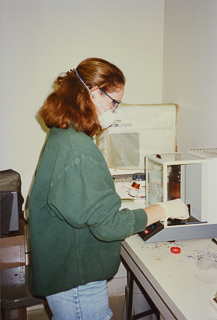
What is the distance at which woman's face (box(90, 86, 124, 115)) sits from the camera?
97cm

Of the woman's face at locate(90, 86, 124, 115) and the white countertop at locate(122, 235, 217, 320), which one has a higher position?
the woman's face at locate(90, 86, 124, 115)

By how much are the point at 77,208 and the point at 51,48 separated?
65.0 inches

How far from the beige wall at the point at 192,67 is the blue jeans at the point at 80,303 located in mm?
1041

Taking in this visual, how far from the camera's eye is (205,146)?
67.6 inches

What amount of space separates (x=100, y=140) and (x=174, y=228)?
876mm

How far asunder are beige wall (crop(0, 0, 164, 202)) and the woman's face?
1.27m

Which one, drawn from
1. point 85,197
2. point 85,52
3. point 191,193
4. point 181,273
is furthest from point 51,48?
point 181,273

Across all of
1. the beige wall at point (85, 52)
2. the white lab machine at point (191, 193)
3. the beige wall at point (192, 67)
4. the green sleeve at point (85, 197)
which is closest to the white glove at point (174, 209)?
the white lab machine at point (191, 193)

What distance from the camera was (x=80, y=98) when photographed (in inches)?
34.8

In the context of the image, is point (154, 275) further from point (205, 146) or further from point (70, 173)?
point (205, 146)

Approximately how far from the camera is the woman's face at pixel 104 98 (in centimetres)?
97

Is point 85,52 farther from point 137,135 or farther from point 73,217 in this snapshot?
A: point 73,217

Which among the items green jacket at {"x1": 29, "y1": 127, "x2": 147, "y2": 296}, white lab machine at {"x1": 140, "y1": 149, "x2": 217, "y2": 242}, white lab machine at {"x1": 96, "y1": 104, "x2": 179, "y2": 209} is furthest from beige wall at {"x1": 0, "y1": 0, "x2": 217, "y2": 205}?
green jacket at {"x1": 29, "y1": 127, "x2": 147, "y2": 296}

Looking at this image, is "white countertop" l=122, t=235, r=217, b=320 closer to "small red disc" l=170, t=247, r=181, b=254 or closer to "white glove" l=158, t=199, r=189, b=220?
"small red disc" l=170, t=247, r=181, b=254
